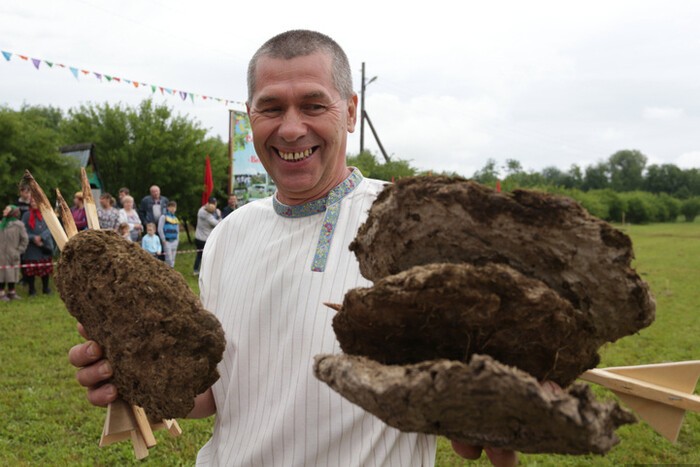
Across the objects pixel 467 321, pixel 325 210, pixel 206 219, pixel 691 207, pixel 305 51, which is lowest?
pixel 691 207

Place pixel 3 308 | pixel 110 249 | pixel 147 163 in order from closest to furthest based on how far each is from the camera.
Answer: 1. pixel 110 249
2. pixel 3 308
3. pixel 147 163

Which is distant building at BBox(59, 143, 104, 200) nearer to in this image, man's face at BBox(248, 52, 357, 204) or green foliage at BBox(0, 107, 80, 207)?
green foliage at BBox(0, 107, 80, 207)

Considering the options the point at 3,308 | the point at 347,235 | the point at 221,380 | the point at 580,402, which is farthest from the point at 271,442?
the point at 3,308

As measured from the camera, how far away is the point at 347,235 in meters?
2.45

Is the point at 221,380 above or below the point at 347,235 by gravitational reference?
below

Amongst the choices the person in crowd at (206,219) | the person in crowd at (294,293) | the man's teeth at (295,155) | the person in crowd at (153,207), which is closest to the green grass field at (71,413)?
the person in crowd at (294,293)

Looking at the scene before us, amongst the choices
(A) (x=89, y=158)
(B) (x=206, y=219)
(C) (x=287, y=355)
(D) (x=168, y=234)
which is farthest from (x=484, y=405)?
(A) (x=89, y=158)

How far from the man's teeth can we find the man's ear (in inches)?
13.3

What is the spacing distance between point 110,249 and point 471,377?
150 cm

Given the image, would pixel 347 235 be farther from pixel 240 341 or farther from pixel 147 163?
pixel 147 163

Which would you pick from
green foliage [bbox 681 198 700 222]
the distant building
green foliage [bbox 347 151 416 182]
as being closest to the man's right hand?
the distant building

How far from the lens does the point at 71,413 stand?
638 centimetres

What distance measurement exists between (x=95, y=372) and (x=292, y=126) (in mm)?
1267

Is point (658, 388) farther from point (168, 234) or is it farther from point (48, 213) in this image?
point (168, 234)
